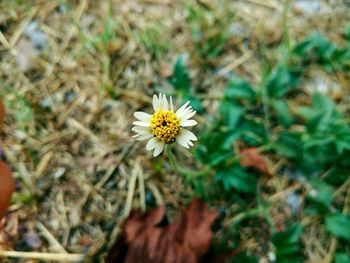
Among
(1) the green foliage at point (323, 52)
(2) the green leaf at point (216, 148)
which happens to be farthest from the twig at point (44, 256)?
(1) the green foliage at point (323, 52)

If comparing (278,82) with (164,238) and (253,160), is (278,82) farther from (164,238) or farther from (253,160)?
(164,238)

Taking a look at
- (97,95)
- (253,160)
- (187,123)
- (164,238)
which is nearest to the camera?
(187,123)

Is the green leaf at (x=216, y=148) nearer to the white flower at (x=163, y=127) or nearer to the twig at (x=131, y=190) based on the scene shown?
the twig at (x=131, y=190)

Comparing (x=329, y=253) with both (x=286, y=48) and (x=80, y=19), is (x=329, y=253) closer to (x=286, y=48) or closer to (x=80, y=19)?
(x=286, y=48)

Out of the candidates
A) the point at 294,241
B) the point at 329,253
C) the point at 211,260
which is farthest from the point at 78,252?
the point at 329,253

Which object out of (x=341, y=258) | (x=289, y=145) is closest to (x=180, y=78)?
(x=289, y=145)

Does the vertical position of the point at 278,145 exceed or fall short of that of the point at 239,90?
it falls short

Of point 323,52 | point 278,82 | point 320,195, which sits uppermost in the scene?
point 323,52
